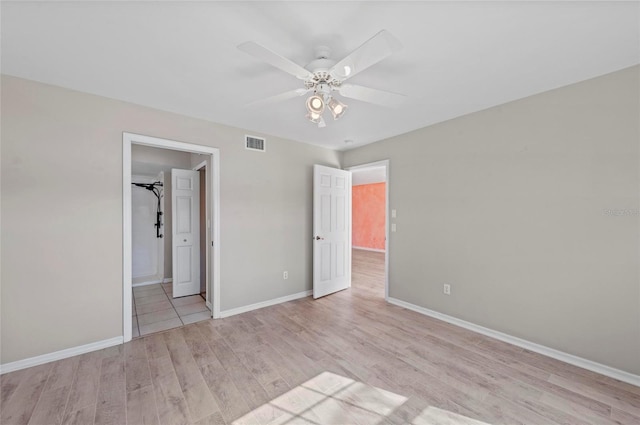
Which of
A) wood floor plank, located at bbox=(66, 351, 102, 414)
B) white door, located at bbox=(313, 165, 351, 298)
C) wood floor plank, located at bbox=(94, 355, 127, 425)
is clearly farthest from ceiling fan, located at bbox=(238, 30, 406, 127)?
wood floor plank, located at bbox=(66, 351, 102, 414)

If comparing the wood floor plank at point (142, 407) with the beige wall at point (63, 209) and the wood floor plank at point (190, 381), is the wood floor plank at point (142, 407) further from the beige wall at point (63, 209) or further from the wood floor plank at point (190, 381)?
the beige wall at point (63, 209)

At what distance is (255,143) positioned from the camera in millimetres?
3613

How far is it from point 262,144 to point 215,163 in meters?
0.76

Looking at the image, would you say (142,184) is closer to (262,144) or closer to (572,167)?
(262,144)

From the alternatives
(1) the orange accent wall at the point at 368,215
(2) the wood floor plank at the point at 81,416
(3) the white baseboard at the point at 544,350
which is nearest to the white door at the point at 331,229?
(3) the white baseboard at the point at 544,350

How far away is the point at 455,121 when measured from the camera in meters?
3.12

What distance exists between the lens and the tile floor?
305cm

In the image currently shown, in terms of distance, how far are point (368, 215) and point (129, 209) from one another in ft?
25.9

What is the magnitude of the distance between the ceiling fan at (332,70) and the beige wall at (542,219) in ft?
5.43

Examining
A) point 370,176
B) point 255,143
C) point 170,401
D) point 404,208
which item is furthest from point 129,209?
point 370,176

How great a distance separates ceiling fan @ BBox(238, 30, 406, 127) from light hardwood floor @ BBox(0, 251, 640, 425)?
84.9 inches

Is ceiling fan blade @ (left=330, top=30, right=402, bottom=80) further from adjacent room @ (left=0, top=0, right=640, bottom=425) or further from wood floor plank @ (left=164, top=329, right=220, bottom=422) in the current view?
wood floor plank @ (left=164, top=329, right=220, bottom=422)

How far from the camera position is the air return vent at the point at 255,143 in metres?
3.53

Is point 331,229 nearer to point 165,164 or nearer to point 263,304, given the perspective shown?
point 263,304
